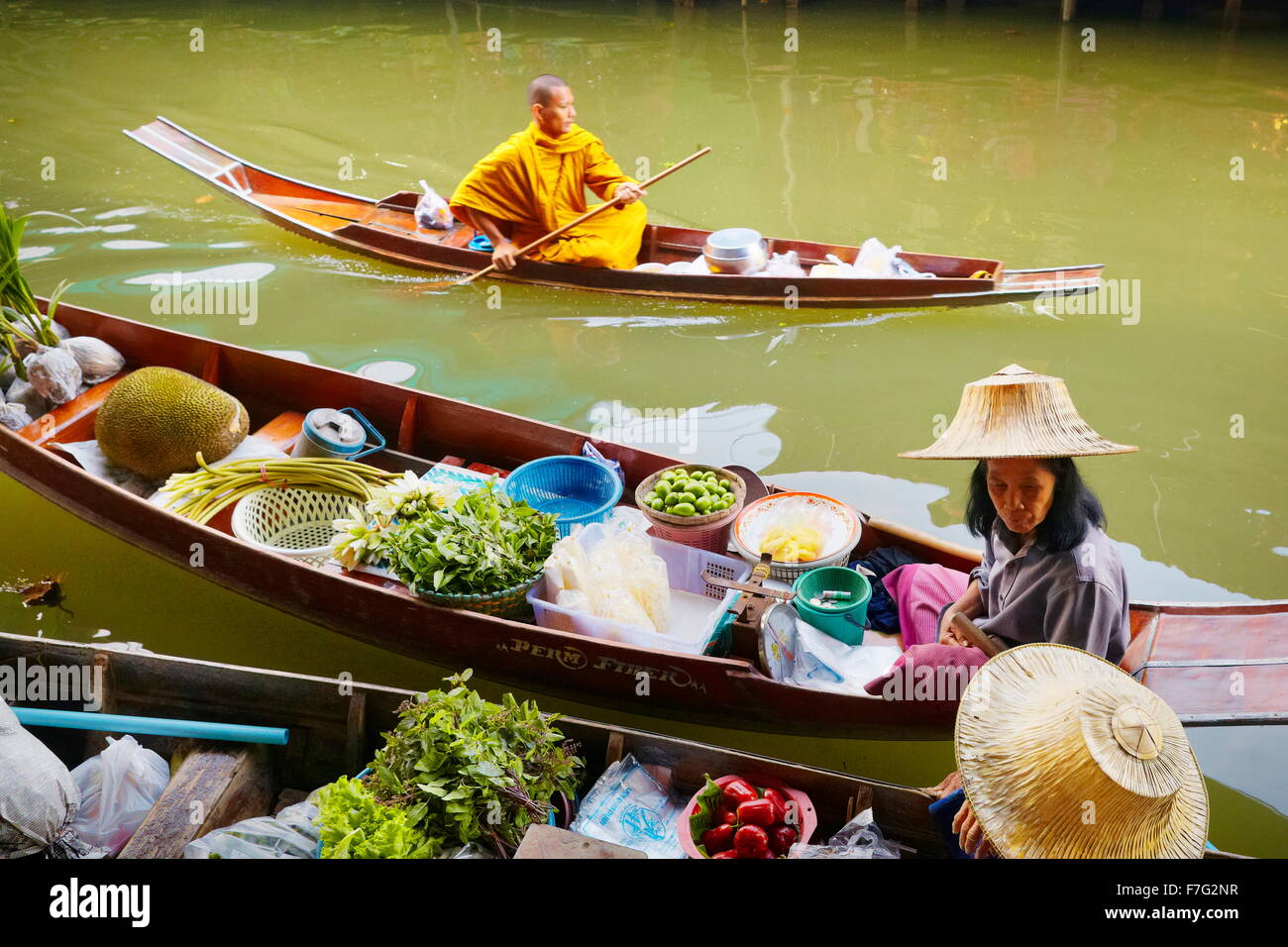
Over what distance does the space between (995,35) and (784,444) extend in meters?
8.70

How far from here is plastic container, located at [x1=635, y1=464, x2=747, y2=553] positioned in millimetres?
3582

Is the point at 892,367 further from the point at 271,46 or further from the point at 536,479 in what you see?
the point at 271,46

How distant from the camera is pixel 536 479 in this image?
4.02 m

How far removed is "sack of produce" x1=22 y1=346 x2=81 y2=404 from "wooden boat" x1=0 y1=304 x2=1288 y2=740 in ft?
0.23

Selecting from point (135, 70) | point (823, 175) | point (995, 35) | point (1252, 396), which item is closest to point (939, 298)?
point (1252, 396)

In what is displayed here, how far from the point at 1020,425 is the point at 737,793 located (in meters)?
1.21

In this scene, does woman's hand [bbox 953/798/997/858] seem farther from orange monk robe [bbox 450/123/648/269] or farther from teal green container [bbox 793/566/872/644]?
orange monk robe [bbox 450/123/648/269]

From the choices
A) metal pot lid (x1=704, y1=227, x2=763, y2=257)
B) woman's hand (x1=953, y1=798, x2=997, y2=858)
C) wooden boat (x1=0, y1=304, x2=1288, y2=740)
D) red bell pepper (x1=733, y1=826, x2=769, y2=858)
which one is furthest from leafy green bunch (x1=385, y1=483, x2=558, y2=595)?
metal pot lid (x1=704, y1=227, x2=763, y2=257)

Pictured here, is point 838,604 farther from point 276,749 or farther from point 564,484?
point 276,749

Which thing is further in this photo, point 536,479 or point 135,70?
point 135,70

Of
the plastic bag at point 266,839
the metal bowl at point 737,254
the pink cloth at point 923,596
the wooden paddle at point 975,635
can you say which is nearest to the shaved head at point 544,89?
the metal bowl at point 737,254

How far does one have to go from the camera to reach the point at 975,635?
9.52 ft

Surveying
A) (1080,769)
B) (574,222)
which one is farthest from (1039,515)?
(574,222)
